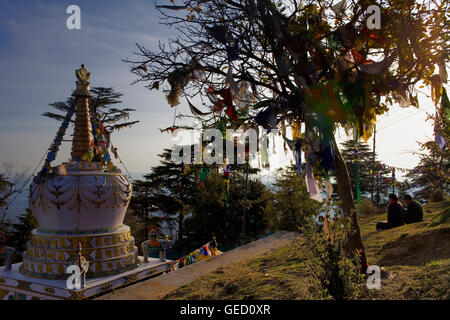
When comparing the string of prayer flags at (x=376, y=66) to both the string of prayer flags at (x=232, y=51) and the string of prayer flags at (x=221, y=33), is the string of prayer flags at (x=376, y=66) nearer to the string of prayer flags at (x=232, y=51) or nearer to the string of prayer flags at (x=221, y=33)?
the string of prayer flags at (x=232, y=51)

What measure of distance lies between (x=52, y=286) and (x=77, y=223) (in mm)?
2247

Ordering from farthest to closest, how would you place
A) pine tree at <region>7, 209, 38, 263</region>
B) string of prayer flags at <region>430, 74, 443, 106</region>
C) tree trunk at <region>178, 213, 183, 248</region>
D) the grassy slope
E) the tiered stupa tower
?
tree trunk at <region>178, 213, 183, 248</region> → pine tree at <region>7, 209, 38, 263</region> → the tiered stupa tower → string of prayer flags at <region>430, 74, 443, 106</region> → the grassy slope

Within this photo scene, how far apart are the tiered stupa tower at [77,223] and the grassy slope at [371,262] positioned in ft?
21.2

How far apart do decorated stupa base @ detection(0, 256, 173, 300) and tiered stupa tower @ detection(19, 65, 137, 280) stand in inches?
12.1

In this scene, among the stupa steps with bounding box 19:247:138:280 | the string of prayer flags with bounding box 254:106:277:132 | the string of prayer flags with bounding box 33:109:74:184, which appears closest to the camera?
the string of prayer flags with bounding box 254:106:277:132

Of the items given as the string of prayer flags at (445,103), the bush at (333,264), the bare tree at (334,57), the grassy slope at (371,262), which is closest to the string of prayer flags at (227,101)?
the bare tree at (334,57)

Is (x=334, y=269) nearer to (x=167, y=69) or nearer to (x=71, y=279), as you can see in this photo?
(x=167, y=69)

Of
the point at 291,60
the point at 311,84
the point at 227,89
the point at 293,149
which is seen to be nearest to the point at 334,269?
the point at 293,149

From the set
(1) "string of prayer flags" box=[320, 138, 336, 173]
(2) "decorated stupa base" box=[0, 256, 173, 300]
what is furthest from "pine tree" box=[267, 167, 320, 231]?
(1) "string of prayer flags" box=[320, 138, 336, 173]

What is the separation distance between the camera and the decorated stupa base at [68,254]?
10.8 metres

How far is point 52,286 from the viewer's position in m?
10.0

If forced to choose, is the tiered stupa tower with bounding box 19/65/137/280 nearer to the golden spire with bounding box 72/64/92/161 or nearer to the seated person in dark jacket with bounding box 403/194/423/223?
the golden spire with bounding box 72/64/92/161

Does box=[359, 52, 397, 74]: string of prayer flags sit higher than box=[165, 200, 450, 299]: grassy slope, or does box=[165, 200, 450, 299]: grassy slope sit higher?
box=[359, 52, 397, 74]: string of prayer flags

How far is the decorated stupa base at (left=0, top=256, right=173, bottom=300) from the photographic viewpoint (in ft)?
32.4
